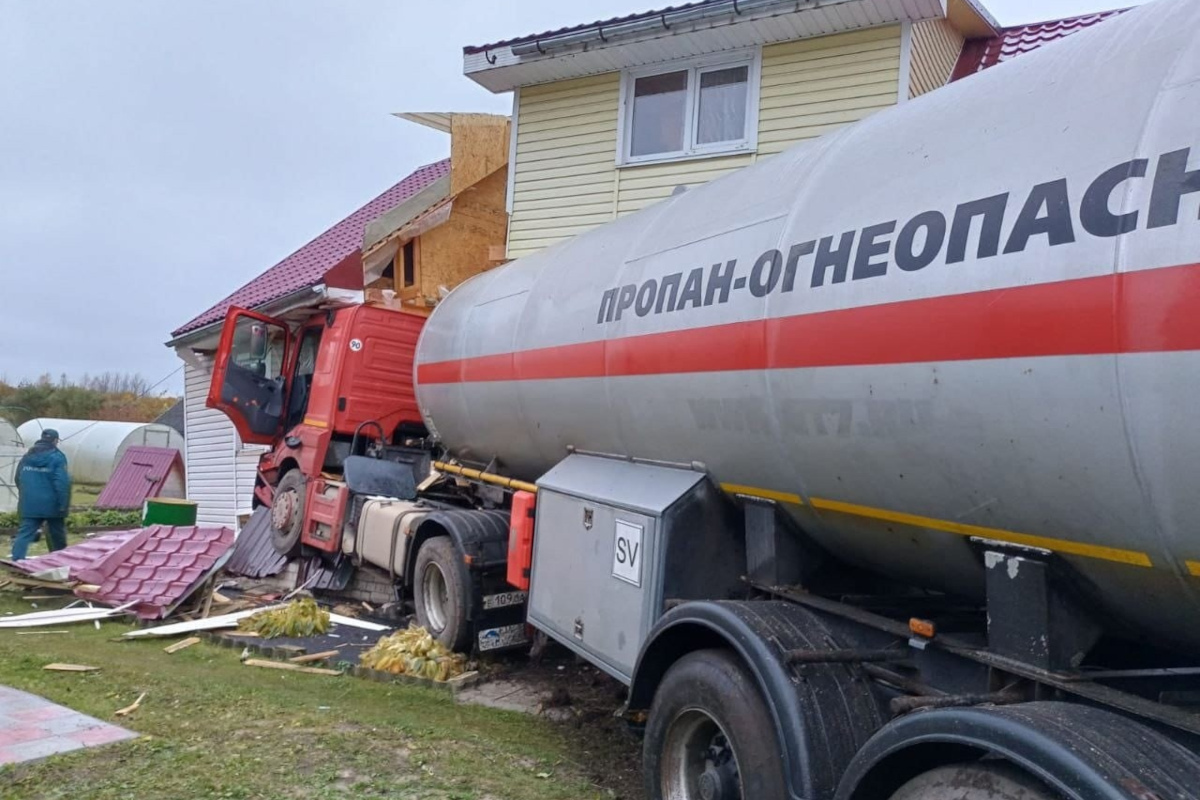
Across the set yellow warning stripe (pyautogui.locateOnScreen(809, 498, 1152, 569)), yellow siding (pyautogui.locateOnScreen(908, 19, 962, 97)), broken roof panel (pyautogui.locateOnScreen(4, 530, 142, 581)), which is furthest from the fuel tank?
broken roof panel (pyautogui.locateOnScreen(4, 530, 142, 581))

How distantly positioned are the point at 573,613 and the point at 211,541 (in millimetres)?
6227

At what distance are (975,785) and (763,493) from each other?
64.8 inches

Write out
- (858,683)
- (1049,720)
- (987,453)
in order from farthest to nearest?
1. (858,683)
2. (987,453)
3. (1049,720)

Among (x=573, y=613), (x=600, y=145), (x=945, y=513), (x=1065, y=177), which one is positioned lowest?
(x=573, y=613)

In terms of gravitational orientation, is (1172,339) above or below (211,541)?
above

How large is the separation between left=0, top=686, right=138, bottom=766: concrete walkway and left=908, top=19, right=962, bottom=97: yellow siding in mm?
8936

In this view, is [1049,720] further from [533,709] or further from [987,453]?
[533,709]

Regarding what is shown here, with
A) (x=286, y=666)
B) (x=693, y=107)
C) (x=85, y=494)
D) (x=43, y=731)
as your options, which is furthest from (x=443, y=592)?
(x=85, y=494)

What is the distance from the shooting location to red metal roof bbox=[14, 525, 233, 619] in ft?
29.2

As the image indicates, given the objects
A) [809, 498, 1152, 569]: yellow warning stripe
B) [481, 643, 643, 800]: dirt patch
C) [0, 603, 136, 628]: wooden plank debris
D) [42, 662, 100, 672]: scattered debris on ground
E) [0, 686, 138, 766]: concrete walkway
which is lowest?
[0, 603, 136, 628]: wooden plank debris

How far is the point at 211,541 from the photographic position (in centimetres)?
970

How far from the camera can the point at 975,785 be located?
2371mm

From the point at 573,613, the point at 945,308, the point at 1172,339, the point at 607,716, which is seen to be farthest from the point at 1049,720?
the point at 607,716

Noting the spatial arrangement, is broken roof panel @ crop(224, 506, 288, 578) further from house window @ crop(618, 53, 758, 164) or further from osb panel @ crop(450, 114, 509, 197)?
house window @ crop(618, 53, 758, 164)
